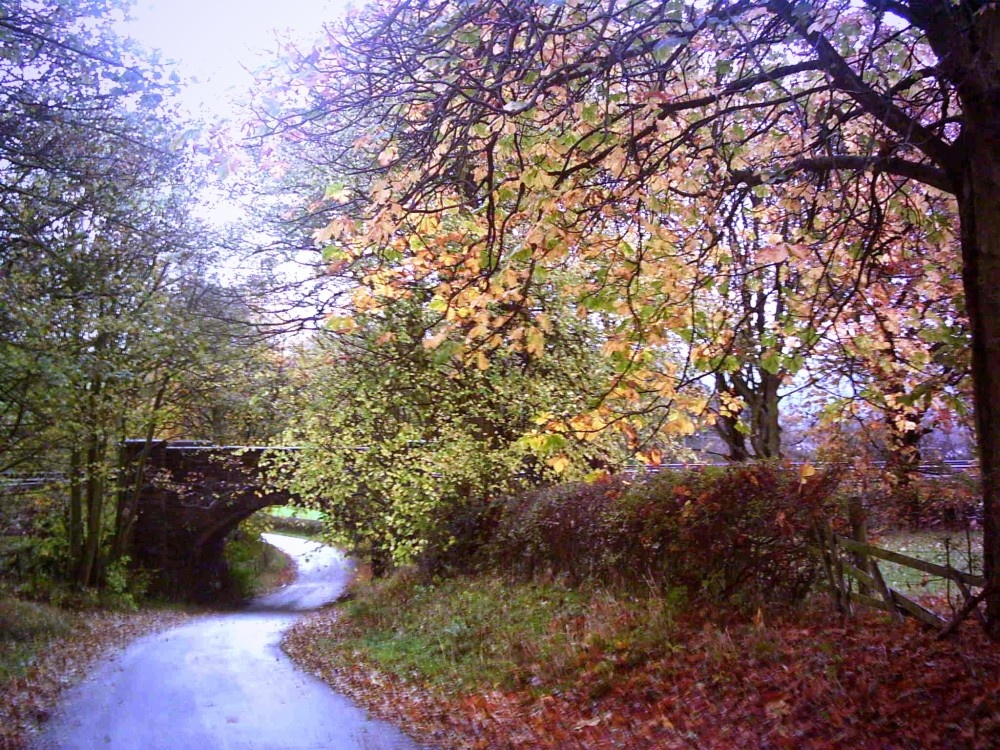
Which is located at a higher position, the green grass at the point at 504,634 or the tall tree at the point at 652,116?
the tall tree at the point at 652,116

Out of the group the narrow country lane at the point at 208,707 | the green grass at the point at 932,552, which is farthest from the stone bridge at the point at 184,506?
the green grass at the point at 932,552

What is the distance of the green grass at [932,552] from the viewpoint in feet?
22.5

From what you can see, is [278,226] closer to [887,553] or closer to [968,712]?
[887,553]

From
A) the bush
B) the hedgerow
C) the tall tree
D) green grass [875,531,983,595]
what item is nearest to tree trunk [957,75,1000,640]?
the tall tree

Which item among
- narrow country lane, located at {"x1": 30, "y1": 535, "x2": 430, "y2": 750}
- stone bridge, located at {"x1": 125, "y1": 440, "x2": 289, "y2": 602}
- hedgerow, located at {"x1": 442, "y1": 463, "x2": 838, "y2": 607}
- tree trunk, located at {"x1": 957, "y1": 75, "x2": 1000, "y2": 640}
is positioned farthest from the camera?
stone bridge, located at {"x1": 125, "y1": 440, "x2": 289, "y2": 602}

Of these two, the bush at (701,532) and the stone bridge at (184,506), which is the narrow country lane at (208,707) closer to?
the bush at (701,532)

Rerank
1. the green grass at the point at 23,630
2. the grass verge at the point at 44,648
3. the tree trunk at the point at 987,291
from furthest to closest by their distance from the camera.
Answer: the green grass at the point at 23,630, the grass verge at the point at 44,648, the tree trunk at the point at 987,291

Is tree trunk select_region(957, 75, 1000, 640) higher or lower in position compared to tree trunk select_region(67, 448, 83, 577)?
higher

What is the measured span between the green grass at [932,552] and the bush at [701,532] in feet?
2.42

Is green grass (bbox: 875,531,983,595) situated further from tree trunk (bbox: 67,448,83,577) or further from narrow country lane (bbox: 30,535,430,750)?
tree trunk (bbox: 67,448,83,577)

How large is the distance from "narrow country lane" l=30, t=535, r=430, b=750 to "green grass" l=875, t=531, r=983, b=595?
4.48 m

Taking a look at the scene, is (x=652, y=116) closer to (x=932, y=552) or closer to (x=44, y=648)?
(x=932, y=552)

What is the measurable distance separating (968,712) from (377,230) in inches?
208

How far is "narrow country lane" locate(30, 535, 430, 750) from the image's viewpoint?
7.95m
